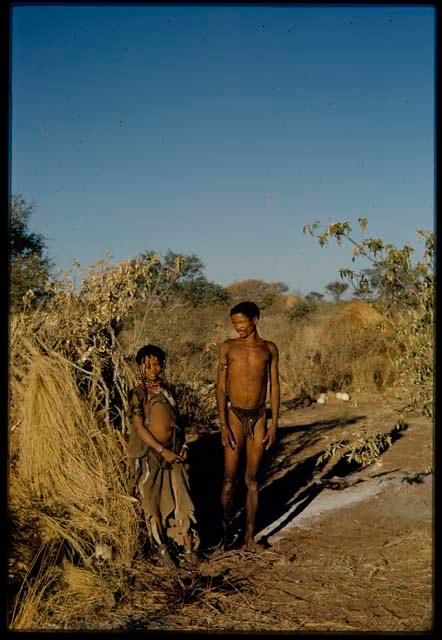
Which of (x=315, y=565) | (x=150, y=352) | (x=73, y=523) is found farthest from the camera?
Answer: (x=315, y=565)

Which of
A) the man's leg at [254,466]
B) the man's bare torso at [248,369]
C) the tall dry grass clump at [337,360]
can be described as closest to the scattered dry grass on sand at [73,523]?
the man's leg at [254,466]

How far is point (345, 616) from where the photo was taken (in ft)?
14.3

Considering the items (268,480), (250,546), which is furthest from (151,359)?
(268,480)

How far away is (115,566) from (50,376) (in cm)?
134

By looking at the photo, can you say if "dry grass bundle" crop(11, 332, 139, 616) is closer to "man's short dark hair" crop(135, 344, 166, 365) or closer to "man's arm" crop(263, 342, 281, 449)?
"man's short dark hair" crop(135, 344, 166, 365)

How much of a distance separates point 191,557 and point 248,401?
1.26m

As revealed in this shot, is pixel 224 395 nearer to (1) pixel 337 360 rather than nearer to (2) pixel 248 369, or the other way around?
(2) pixel 248 369

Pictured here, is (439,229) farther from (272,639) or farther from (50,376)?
(50,376)

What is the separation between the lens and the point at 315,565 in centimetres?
533

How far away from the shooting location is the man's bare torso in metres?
5.69

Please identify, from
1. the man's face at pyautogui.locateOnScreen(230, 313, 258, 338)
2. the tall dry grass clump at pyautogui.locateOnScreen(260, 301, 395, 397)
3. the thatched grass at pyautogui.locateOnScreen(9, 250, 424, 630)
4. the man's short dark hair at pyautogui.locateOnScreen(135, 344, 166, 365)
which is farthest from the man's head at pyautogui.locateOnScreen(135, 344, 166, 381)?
the tall dry grass clump at pyautogui.locateOnScreen(260, 301, 395, 397)

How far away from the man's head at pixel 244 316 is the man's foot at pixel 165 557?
1677mm

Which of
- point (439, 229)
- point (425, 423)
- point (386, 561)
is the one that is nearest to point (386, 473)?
point (386, 561)

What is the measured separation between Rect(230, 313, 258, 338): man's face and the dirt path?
1315mm
